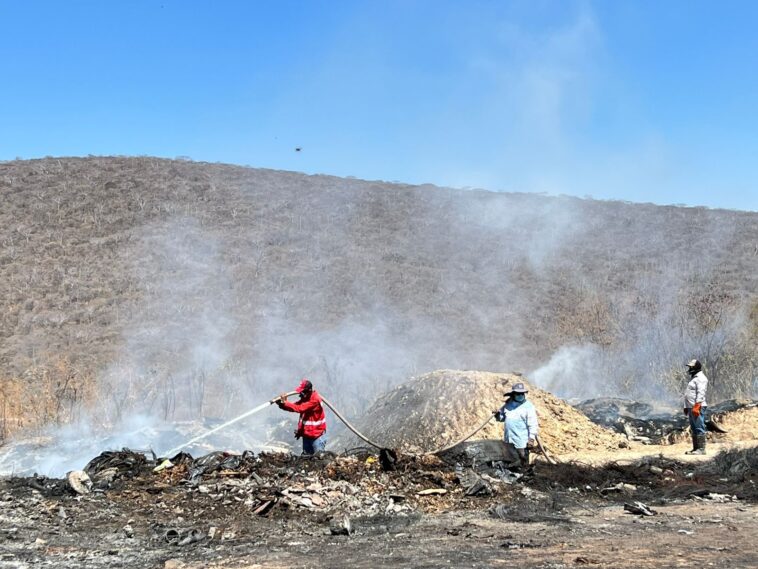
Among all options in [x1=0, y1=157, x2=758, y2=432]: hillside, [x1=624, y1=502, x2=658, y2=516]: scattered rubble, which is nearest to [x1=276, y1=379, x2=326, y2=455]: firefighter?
[x1=624, y1=502, x2=658, y2=516]: scattered rubble

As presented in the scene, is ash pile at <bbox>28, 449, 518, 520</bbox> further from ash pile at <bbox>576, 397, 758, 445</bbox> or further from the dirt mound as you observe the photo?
ash pile at <bbox>576, 397, 758, 445</bbox>

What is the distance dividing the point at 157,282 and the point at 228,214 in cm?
794

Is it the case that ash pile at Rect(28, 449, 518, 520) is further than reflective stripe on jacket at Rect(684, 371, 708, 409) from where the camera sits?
No

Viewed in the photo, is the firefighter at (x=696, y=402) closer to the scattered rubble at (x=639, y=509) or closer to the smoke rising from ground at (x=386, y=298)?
the scattered rubble at (x=639, y=509)

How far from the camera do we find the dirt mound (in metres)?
11.7

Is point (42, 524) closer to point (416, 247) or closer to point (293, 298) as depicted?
point (293, 298)

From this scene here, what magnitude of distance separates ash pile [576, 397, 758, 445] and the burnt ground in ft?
12.7

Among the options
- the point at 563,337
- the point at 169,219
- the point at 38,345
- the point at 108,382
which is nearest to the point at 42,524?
the point at 108,382

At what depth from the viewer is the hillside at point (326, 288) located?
19219 mm

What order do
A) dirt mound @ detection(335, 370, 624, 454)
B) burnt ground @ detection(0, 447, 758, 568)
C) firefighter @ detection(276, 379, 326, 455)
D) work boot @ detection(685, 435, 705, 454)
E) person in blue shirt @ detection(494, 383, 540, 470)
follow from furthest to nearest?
dirt mound @ detection(335, 370, 624, 454) → work boot @ detection(685, 435, 705, 454) → firefighter @ detection(276, 379, 326, 455) → person in blue shirt @ detection(494, 383, 540, 470) → burnt ground @ detection(0, 447, 758, 568)

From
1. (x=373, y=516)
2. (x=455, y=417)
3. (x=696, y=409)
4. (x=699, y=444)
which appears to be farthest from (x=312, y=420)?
(x=699, y=444)

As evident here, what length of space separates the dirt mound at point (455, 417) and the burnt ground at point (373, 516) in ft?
8.85

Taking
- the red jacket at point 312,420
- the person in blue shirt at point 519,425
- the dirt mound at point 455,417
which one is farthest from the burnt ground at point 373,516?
the dirt mound at point 455,417

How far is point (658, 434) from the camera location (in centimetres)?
1346
